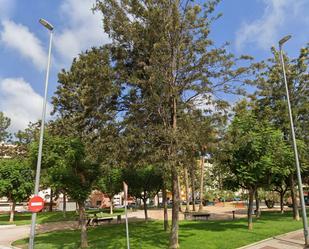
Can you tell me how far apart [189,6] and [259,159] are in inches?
405

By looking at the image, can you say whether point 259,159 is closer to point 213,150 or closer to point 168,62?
point 213,150

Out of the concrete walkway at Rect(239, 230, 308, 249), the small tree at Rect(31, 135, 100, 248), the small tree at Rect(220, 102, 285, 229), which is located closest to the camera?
the concrete walkway at Rect(239, 230, 308, 249)

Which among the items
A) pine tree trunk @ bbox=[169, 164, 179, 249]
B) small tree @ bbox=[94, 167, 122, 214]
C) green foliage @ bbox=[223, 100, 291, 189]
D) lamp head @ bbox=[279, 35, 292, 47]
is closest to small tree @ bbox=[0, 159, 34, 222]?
small tree @ bbox=[94, 167, 122, 214]

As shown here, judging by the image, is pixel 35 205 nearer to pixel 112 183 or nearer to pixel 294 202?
pixel 112 183

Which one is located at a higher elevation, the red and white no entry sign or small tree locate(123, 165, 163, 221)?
small tree locate(123, 165, 163, 221)

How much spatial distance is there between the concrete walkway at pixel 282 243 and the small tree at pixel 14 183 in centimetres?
2500

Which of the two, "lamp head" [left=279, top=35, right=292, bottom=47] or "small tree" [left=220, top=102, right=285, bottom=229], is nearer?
"lamp head" [left=279, top=35, right=292, bottom=47]

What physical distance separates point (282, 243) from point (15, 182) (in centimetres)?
2709

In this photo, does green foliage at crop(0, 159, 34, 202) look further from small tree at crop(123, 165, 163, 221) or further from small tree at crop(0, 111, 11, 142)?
small tree at crop(0, 111, 11, 142)

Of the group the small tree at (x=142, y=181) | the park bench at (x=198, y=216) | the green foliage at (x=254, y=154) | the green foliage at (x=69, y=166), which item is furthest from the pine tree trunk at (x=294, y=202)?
the green foliage at (x=69, y=166)

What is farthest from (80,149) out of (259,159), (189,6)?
(259,159)

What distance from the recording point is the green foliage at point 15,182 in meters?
32.7

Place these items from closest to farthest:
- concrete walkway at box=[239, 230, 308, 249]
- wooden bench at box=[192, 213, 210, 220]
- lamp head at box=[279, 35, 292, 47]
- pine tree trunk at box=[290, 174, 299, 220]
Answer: concrete walkway at box=[239, 230, 308, 249], lamp head at box=[279, 35, 292, 47], pine tree trunk at box=[290, 174, 299, 220], wooden bench at box=[192, 213, 210, 220]

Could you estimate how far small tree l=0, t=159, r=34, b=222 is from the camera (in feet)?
107
